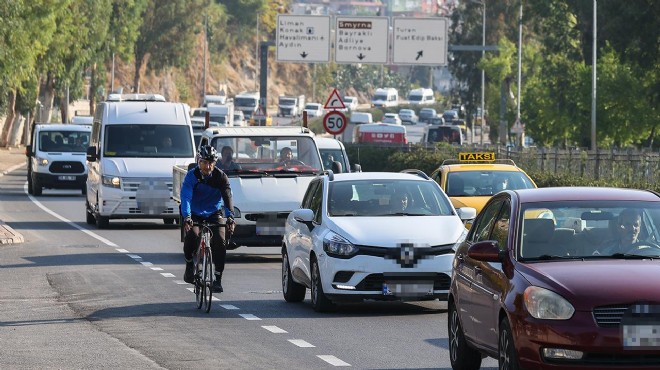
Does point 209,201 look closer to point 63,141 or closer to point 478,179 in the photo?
point 478,179

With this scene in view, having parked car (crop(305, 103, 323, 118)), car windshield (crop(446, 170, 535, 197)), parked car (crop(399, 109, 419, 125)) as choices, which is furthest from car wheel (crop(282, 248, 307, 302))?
parked car (crop(305, 103, 323, 118))

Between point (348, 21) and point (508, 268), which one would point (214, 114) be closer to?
point (348, 21)

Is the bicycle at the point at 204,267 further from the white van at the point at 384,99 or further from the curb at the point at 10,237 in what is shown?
the white van at the point at 384,99

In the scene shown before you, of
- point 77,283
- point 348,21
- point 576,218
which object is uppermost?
point 348,21

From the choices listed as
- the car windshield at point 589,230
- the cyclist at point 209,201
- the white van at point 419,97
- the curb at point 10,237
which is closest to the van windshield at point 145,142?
the curb at point 10,237

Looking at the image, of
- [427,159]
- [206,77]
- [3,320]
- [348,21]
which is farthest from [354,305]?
[206,77]

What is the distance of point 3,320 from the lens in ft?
53.9

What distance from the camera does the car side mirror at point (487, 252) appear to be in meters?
10.9

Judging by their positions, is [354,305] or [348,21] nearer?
[354,305]

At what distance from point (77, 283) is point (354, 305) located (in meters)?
4.22

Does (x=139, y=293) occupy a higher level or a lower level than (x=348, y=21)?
lower

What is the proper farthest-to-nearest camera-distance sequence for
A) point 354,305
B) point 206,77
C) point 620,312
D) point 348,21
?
point 206,77
point 348,21
point 354,305
point 620,312

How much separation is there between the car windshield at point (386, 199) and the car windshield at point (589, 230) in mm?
6540

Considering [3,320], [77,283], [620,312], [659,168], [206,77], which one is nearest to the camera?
[620,312]
